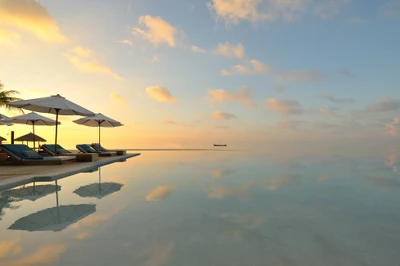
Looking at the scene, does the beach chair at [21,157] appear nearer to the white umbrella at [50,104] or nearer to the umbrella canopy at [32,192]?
the white umbrella at [50,104]

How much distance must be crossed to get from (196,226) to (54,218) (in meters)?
2.66

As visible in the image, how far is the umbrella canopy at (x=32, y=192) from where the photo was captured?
230 inches

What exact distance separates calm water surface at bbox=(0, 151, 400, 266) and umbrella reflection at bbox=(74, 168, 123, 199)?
29 mm

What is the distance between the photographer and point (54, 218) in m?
4.32

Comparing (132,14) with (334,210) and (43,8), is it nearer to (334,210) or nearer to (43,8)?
(43,8)

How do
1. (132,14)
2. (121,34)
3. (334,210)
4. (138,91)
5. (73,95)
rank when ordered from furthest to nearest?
(138,91) < (73,95) < (121,34) < (132,14) < (334,210)

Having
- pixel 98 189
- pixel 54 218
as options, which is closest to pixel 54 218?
pixel 54 218

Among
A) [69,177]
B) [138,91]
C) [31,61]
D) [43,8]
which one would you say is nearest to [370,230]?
[69,177]

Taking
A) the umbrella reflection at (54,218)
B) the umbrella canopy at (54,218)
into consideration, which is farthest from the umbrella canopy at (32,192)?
the umbrella canopy at (54,218)

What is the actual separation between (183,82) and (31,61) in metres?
11.5

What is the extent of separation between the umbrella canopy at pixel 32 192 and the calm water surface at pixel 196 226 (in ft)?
0.08

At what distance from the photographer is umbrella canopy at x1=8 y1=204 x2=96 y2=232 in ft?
12.6

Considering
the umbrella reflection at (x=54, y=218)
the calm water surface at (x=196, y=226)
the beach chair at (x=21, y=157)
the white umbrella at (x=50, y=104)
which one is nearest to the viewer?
the calm water surface at (x=196, y=226)

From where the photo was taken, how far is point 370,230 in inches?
159
